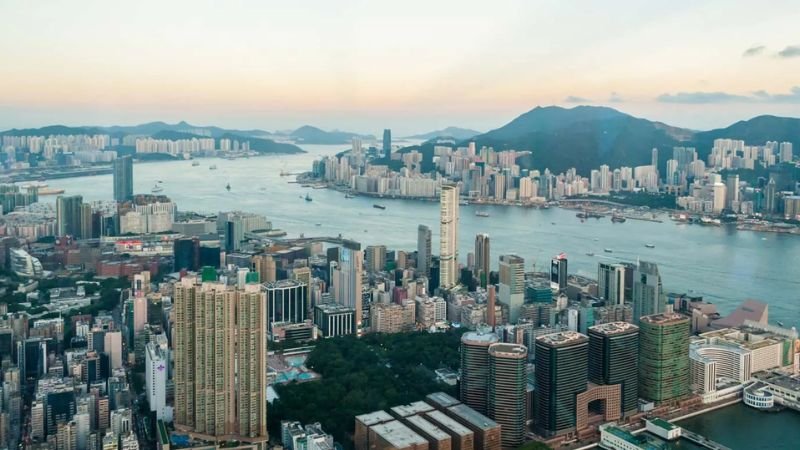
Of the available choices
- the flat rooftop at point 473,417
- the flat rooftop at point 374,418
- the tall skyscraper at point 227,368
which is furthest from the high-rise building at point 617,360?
the tall skyscraper at point 227,368

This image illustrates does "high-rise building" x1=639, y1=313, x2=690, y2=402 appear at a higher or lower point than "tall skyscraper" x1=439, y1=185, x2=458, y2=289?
lower

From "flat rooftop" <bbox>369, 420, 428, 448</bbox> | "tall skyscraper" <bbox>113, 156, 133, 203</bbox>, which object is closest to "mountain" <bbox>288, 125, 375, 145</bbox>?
"tall skyscraper" <bbox>113, 156, 133, 203</bbox>

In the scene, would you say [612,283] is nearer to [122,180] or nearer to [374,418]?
[374,418]

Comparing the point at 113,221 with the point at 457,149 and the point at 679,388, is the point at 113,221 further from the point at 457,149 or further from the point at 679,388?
the point at 457,149

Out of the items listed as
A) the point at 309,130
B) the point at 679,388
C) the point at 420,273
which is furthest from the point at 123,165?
the point at 309,130

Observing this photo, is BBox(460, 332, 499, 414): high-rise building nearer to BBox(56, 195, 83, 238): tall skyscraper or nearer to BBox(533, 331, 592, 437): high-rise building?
BBox(533, 331, 592, 437): high-rise building
